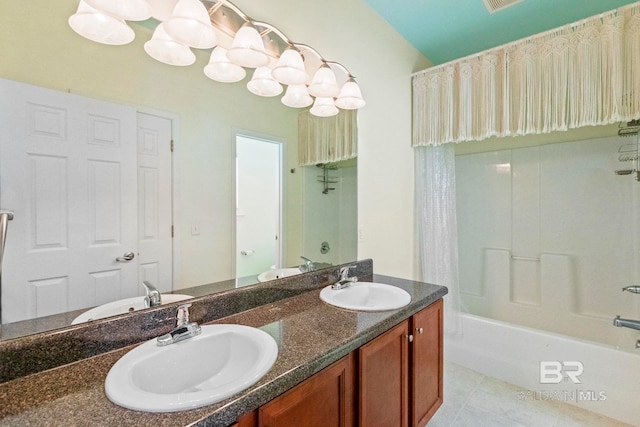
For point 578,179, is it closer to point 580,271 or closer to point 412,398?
point 580,271

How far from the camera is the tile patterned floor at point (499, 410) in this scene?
5.65ft

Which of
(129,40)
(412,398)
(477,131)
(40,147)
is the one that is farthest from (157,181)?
(477,131)

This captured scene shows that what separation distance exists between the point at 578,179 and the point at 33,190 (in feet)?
11.6

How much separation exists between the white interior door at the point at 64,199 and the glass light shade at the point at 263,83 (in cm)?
58

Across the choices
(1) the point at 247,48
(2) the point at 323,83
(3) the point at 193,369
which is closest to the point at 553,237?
(2) the point at 323,83

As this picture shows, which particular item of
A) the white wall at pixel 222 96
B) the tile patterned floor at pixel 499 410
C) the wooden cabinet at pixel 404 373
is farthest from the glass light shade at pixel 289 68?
the tile patterned floor at pixel 499 410

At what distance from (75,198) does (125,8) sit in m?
0.65

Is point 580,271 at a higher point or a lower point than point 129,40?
lower

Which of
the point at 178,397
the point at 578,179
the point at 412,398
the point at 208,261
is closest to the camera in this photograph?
the point at 178,397

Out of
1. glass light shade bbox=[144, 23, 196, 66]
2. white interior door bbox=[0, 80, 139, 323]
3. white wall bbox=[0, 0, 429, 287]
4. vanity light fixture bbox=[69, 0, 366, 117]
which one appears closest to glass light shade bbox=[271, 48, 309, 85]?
vanity light fixture bbox=[69, 0, 366, 117]

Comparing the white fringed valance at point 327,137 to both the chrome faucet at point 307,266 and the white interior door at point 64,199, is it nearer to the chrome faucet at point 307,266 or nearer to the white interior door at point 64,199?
the chrome faucet at point 307,266

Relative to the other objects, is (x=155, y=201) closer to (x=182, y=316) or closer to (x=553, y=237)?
(x=182, y=316)

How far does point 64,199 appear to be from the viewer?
0.83 meters

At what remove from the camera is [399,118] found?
2.36 m
